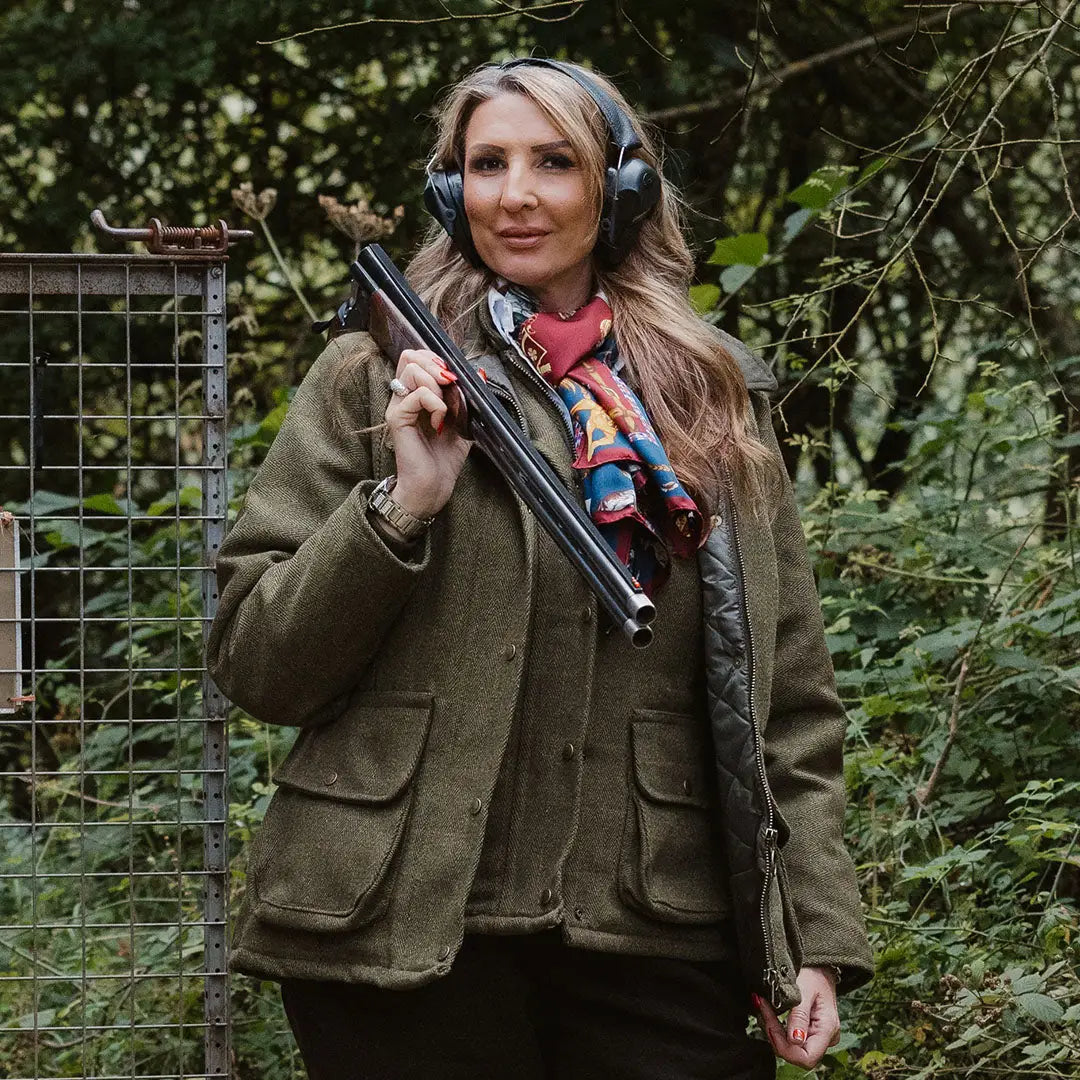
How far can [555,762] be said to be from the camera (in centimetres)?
199

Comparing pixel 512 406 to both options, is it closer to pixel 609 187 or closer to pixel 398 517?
pixel 398 517

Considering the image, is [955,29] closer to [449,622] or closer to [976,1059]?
[976,1059]

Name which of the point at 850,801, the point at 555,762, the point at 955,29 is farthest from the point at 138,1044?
the point at 955,29

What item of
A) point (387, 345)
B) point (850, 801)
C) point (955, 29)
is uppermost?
point (955, 29)

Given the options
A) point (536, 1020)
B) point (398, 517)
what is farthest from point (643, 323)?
point (536, 1020)

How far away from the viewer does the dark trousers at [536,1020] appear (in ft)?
6.41

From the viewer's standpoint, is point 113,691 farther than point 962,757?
Yes

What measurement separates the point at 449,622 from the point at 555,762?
22 centimetres

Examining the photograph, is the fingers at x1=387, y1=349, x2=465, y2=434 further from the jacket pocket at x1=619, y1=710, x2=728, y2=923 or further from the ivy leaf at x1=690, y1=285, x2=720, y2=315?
the ivy leaf at x1=690, y1=285, x2=720, y2=315

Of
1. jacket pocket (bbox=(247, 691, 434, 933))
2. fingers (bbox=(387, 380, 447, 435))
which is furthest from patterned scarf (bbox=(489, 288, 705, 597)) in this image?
jacket pocket (bbox=(247, 691, 434, 933))

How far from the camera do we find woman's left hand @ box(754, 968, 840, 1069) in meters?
2.14

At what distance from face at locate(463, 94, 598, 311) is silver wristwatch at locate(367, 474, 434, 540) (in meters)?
0.43

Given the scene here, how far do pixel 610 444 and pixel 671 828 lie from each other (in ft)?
1.63

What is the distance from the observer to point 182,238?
243cm
